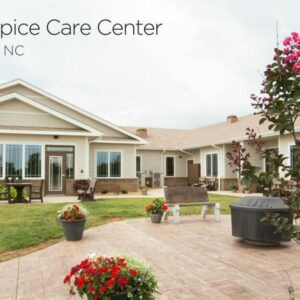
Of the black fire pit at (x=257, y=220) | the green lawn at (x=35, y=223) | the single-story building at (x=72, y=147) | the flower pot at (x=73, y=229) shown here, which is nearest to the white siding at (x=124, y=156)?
the single-story building at (x=72, y=147)

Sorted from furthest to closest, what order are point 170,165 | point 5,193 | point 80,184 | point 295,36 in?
point 170,165
point 80,184
point 5,193
point 295,36

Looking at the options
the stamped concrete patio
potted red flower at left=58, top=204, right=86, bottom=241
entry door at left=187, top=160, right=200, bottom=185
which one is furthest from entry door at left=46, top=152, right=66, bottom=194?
potted red flower at left=58, top=204, right=86, bottom=241

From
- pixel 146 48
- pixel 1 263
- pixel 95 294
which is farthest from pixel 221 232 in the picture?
pixel 146 48

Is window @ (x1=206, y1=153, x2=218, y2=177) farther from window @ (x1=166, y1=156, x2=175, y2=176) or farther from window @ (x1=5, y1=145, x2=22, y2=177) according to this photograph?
window @ (x1=5, y1=145, x2=22, y2=177)

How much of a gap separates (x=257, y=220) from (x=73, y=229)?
12.0 feet

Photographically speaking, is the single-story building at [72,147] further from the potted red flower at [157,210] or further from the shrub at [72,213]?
the shrub at [72,213]

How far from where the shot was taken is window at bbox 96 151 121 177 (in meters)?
20.3

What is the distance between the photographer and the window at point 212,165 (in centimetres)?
2255

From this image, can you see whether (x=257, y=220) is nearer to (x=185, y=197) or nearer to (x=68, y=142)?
(x=185, y=197)

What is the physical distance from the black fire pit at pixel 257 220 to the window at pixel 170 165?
20.8 metres

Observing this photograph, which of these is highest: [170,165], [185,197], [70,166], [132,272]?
[170,165]

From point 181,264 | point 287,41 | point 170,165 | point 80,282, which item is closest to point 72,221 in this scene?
point 181,264

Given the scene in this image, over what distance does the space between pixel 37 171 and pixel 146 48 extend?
373 inches

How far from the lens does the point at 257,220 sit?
19.4ft
